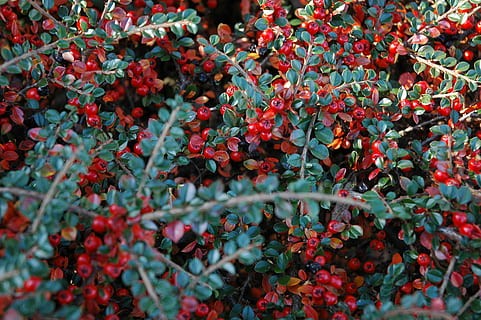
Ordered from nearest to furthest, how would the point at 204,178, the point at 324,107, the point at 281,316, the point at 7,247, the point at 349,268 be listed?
1. the point at 7,247
2. the point at 281,316
3. the point at 324,107
4. the point at 349,268
5. the point at 204,178

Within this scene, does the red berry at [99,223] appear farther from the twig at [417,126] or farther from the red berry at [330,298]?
the twig at [417,126]

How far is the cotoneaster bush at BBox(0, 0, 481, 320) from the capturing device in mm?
1217

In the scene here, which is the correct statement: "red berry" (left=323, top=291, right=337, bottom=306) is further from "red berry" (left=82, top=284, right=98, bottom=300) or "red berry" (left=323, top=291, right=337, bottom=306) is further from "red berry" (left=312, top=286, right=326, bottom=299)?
"red berry" (left=82, top=284, right=98, bottom=300)

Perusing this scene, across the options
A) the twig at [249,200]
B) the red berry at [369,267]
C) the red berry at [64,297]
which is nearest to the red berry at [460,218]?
the twig at [249,200]

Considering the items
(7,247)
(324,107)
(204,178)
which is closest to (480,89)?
(324,107)

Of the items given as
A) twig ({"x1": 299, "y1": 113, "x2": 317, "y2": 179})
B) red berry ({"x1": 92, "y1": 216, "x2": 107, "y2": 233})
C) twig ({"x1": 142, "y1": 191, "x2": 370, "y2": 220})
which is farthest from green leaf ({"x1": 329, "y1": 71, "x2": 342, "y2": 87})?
red berry ({"x1": 92, "y1": 216, "x2": 107, "y2": 233})

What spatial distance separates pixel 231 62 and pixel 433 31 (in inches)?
23.4

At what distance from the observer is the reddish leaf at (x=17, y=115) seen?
1590 millimetres

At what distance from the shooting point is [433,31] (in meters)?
1.70

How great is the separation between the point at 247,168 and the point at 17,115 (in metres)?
0.64

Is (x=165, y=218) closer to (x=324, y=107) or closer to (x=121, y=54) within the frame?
(x=324, y=107)

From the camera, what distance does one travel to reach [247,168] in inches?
65.2

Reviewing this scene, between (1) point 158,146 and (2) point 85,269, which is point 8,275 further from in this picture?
(1) point 158,146

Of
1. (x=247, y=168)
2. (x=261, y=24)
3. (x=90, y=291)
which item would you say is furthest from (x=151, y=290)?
(x=261, y=24)
